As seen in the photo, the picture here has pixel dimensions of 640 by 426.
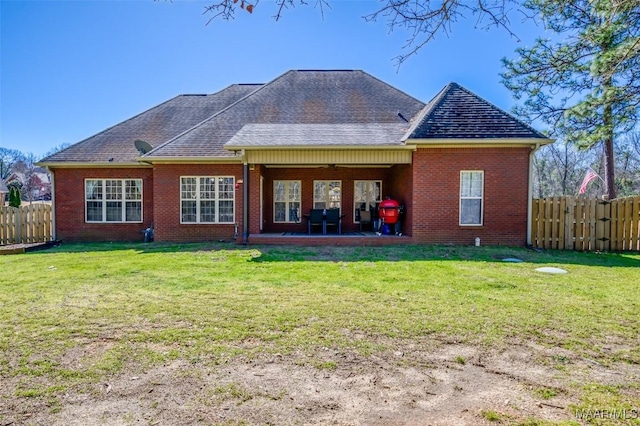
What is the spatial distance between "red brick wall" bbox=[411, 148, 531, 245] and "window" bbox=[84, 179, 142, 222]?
10978 mm

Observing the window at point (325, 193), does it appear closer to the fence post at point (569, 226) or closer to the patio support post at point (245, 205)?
the patio support post at point (245, 205)

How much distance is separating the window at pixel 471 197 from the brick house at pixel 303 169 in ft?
0.11

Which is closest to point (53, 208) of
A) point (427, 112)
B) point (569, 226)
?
point (427, 112)

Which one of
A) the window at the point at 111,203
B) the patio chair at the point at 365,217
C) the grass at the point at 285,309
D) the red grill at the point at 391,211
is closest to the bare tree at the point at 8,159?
the window at the point at 111,203

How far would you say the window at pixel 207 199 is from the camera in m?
13.2

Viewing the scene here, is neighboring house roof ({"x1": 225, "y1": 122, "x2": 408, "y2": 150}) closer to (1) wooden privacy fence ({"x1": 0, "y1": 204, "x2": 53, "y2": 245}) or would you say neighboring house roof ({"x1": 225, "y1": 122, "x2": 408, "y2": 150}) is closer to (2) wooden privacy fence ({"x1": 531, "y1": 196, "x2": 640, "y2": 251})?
(2) wooden privacy fence ({"x1": 531, "y1": 196, "x2": 640, "y2": 251})

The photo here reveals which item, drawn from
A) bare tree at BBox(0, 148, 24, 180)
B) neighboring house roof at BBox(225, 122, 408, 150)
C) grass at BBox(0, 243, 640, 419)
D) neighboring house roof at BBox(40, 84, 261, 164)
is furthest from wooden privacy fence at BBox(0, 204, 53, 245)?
bare tree at BBox(0, 148, 24, 180)

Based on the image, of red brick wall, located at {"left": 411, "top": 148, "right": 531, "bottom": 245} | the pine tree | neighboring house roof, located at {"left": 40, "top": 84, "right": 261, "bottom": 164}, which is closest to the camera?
the pine tree

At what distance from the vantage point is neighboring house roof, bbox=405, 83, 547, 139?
1128cm

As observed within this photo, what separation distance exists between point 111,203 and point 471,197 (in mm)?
13900

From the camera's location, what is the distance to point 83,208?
14109 mm

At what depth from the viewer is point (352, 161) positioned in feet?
39.0

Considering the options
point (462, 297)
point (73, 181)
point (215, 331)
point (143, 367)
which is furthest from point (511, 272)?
point (73, 181)

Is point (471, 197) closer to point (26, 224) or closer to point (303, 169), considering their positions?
point (303, 169)
